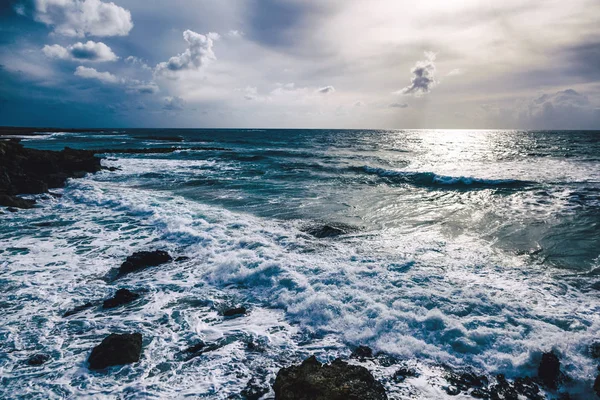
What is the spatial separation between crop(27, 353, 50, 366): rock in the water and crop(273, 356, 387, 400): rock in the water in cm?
351

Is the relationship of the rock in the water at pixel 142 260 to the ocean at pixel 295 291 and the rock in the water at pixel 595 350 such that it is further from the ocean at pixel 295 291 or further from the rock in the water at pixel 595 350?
the rock in the water at pixel 595 350

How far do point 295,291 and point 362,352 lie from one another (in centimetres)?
215

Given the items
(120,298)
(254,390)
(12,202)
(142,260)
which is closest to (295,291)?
(254,390)

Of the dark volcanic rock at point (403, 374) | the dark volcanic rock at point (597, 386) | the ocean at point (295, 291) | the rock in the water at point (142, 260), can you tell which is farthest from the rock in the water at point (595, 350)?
the rock in the water at point (142, 260)

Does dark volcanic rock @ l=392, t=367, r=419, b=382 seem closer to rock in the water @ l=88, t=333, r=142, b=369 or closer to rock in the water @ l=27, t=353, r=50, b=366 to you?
rock in the water @ l=88, t=333, r=142, b=369

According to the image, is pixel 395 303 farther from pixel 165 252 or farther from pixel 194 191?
pixel 194 191

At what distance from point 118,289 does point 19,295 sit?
1.83 metres

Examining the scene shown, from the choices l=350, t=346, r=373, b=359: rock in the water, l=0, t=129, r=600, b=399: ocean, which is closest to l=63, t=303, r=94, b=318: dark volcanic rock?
l=0, t=129, r=600, b=399: ocean

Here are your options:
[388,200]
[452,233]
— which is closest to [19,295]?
[452,233]

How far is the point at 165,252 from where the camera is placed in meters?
8.25

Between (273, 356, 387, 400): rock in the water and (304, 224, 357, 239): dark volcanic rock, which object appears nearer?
(273, 356, 387, 400): rock in the water

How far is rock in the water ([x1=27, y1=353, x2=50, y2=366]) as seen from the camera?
4.33 m

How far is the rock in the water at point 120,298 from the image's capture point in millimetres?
5867

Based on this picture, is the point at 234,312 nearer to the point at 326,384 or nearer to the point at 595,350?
the point at 326,384
